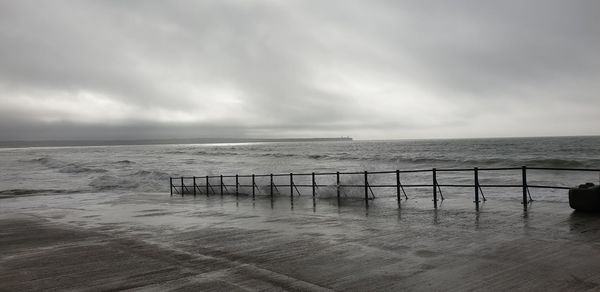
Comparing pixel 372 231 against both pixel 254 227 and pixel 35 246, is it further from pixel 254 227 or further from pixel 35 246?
pixel 35 246

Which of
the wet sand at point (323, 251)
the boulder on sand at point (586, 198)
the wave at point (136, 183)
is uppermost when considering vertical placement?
the boulder on sand at point (586, 198)

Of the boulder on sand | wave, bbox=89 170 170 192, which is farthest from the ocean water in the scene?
the boulder on sand

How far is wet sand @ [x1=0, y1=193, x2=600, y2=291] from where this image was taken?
18.5ft

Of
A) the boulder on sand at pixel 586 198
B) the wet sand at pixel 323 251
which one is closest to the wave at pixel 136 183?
the wet sand at pixel 323 251

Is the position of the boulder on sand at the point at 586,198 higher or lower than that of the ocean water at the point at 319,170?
higher

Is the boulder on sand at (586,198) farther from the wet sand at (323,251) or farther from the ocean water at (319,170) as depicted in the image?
the ocean water at (319,170)

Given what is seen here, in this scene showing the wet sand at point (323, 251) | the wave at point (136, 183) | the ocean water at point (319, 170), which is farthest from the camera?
the wave at point (136, 183)

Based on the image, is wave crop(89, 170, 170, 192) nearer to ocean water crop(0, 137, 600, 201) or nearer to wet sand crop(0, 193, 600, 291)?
ocean water crop(0, 137, 600, 201)

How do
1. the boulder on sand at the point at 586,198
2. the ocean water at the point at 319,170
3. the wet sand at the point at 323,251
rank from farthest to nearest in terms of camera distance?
A: the ocean water at the point at 319,170
the boulder on sand at the point at 586,198
the wet sand at the point at 323,251

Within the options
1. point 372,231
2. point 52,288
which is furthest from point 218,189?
point 52,288

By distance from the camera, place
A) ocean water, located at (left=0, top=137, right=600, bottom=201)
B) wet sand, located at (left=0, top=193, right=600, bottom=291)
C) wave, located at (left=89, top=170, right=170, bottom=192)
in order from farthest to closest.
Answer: wave, located at (left=89, top=170, right=170, bottom=192) < ocean water, located at (left=0, top=137, right=600, bottom=201) < wet sand, located at (left=0, top=193, right=600, bottom=291)

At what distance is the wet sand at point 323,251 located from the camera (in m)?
5.63

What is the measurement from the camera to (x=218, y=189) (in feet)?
93.4

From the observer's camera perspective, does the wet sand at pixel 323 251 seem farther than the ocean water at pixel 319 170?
No
